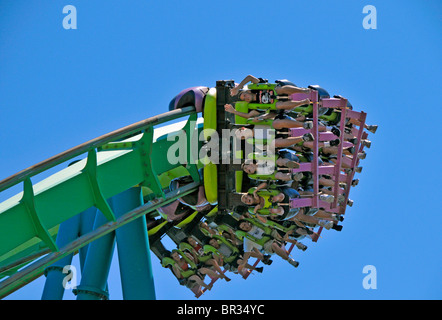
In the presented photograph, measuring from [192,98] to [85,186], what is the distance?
234cm

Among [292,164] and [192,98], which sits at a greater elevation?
[192,98]

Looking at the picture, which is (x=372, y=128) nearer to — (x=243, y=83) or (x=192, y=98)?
(x=243, y=83)

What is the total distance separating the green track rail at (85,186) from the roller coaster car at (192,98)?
0.11 meters

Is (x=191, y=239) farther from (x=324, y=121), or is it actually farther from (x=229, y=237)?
(x=324, y=121)

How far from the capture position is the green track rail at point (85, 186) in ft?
30.3

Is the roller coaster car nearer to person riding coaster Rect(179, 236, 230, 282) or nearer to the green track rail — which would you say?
the green track rail

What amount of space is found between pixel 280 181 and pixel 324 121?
5.02ft

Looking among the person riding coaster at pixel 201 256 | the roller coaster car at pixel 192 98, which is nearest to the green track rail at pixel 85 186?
the roller coaster car at pixel 192 98

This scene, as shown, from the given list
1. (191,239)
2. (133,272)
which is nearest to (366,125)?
(191,239)

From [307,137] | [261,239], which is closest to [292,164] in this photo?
[307,137]

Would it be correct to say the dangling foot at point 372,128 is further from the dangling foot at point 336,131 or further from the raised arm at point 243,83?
the raised arm at point 243,83

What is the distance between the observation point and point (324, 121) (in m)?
12.4

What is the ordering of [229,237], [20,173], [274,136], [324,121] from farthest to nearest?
[229,237], [324,121], [274,136], [20,173]

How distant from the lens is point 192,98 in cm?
1163
